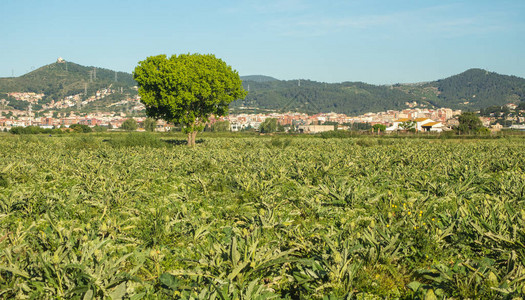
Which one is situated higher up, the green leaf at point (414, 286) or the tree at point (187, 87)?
the tree at point (187, 87)

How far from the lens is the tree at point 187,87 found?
130ft

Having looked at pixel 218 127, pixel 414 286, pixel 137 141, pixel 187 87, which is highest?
pixel 187 87

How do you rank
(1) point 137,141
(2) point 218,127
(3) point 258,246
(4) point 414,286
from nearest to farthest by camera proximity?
(4) point 414,286 → (3) point 258,246 → (1) point 137,141 → (2) point 218,127

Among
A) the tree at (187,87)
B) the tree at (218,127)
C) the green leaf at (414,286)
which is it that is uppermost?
the tree at (187,87)

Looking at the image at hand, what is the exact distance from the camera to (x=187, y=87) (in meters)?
40.3

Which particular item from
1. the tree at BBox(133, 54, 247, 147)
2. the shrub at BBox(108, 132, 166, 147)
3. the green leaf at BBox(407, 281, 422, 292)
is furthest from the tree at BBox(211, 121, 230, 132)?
the green leaf at BBox(407, 281, 422, 292)

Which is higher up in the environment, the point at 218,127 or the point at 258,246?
the point at 258,246

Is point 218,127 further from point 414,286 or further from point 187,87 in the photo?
point 414,286

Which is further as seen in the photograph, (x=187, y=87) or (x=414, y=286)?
(x=187, y=87)

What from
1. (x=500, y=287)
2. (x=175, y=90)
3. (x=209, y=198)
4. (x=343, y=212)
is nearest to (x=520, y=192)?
(x=343, y=212)

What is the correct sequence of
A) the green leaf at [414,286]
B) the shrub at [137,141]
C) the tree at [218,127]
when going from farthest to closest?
→ the tree at [218,127] < the shrub at [137,141] < the green leaf at [414,286]

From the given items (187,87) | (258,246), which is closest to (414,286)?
(258,246)

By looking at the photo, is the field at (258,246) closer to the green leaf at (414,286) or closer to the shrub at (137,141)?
the green leaf at (414,286)

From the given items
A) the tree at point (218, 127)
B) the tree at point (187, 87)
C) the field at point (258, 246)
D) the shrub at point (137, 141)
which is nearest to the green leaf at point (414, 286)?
the field at point (258, 246)
